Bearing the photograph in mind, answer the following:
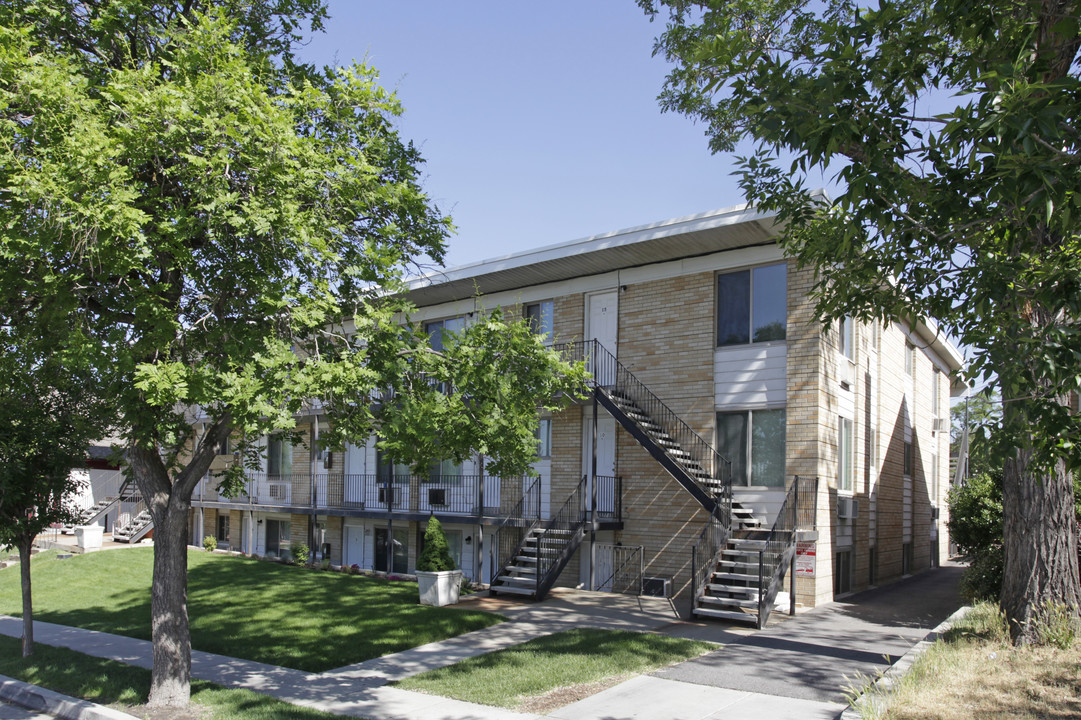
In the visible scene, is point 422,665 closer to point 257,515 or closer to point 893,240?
point 893,240

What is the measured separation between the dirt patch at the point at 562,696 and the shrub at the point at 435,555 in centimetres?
712

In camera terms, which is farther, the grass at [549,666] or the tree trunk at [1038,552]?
the tree trunk at [1038,552]

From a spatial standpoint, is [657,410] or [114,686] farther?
[657,410]

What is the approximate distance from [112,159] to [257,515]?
22082 millimetres

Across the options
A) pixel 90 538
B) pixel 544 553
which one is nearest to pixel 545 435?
pixel 544 553

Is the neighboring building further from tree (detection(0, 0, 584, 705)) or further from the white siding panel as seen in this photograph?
tree (detection(0, 0, 584, 705))

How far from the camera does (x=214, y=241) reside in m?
8.94

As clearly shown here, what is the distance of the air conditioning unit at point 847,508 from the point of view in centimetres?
1761

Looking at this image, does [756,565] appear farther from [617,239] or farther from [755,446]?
[617,239]

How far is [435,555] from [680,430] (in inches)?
232

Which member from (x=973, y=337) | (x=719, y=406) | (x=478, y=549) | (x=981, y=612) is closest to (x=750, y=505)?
(x=719, y=406)

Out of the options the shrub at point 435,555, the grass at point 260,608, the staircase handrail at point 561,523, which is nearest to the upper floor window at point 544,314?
the staircase handrail at point 561,523

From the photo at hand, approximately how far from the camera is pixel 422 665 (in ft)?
37.9

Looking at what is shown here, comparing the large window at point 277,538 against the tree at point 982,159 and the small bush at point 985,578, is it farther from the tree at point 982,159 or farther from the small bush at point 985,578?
the tree at point 982,159
